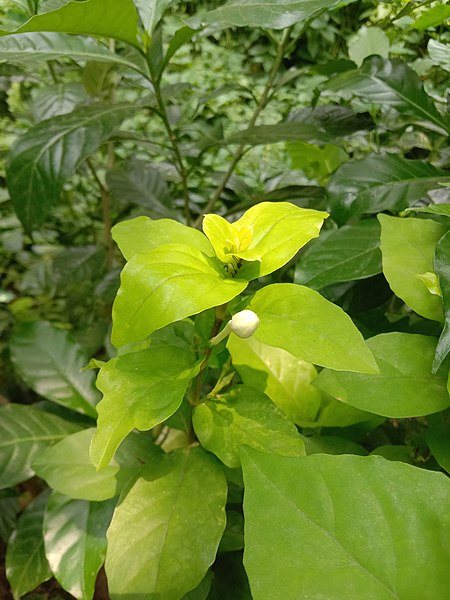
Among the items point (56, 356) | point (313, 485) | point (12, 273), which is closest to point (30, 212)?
point (56, 356)

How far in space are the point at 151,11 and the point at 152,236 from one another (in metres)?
0.49

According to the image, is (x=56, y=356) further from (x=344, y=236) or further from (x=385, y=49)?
(x=385, y=49)

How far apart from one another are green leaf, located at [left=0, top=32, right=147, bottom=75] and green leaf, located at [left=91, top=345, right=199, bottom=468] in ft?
1.60

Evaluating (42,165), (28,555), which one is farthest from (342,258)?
(28,555)

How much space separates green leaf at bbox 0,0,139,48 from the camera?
55 centimetres

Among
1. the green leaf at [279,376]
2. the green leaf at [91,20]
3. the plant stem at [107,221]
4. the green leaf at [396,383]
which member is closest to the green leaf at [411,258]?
the green leaf at [396,383]

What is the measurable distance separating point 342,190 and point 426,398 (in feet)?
1.06

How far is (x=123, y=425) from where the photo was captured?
1.34ft

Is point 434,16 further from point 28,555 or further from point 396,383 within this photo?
point 28,555

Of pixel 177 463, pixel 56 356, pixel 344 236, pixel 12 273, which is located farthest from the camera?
pixel 12 273

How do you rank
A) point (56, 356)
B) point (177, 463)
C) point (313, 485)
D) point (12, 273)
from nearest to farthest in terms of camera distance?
point (313, 485)
point (177, 463)
point (56, 356)
point (12, 273)

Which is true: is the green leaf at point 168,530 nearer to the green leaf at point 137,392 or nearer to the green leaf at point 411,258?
the green leaf at point 137,392

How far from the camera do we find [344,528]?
35cm

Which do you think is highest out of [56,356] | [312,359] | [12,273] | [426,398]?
[312,359]
